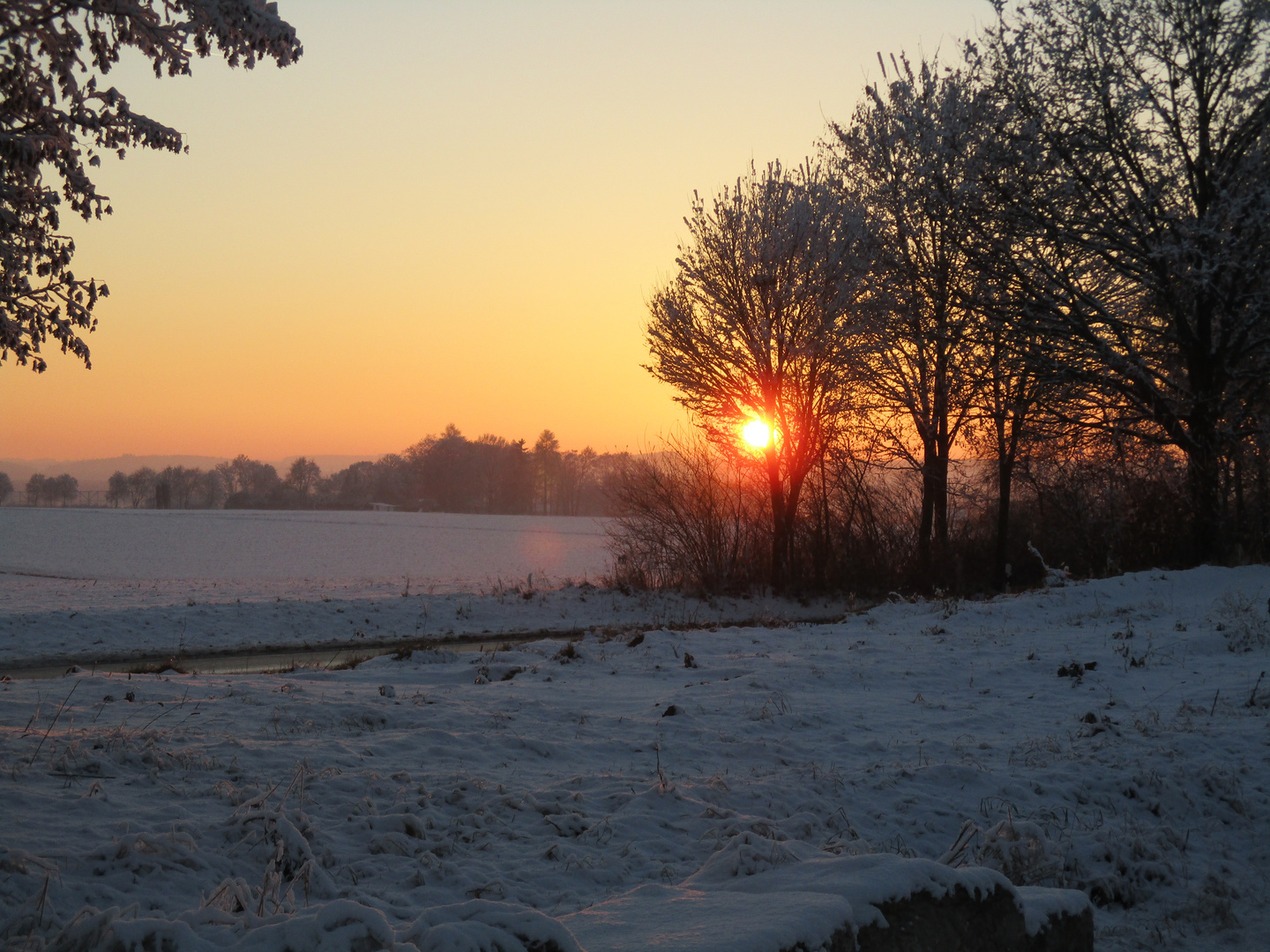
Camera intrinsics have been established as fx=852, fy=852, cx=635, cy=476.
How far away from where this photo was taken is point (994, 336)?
1858 cm

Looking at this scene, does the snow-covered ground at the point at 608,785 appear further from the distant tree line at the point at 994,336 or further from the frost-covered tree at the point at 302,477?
the frost-covered tree at the point at 302,477

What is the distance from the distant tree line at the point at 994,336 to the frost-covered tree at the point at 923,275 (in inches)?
3.0

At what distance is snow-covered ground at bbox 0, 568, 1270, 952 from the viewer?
12.1ft

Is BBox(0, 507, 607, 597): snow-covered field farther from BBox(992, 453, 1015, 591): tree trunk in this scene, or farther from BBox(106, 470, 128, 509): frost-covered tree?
BBox(106, 470, 128, 509): frost-covered tree

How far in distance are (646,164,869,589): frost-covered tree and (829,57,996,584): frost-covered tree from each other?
84 cm

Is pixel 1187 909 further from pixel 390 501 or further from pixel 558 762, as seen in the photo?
pixel 390 501

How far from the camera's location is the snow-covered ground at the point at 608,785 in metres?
3.67

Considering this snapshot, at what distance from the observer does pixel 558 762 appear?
19.6ft

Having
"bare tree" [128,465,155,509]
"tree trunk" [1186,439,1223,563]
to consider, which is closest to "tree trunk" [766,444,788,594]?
"tree trunk" [1186,439,1223,563]

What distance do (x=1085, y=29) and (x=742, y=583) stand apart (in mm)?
14231

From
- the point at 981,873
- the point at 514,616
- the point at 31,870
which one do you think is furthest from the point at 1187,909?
the point at 514,616

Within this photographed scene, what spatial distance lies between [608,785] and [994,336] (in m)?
16.2

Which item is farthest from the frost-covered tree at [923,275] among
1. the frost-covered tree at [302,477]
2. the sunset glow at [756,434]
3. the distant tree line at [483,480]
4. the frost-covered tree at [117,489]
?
the frost-covered tree at [117,489]

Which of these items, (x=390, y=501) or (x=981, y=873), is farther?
(x=390, y=501)
